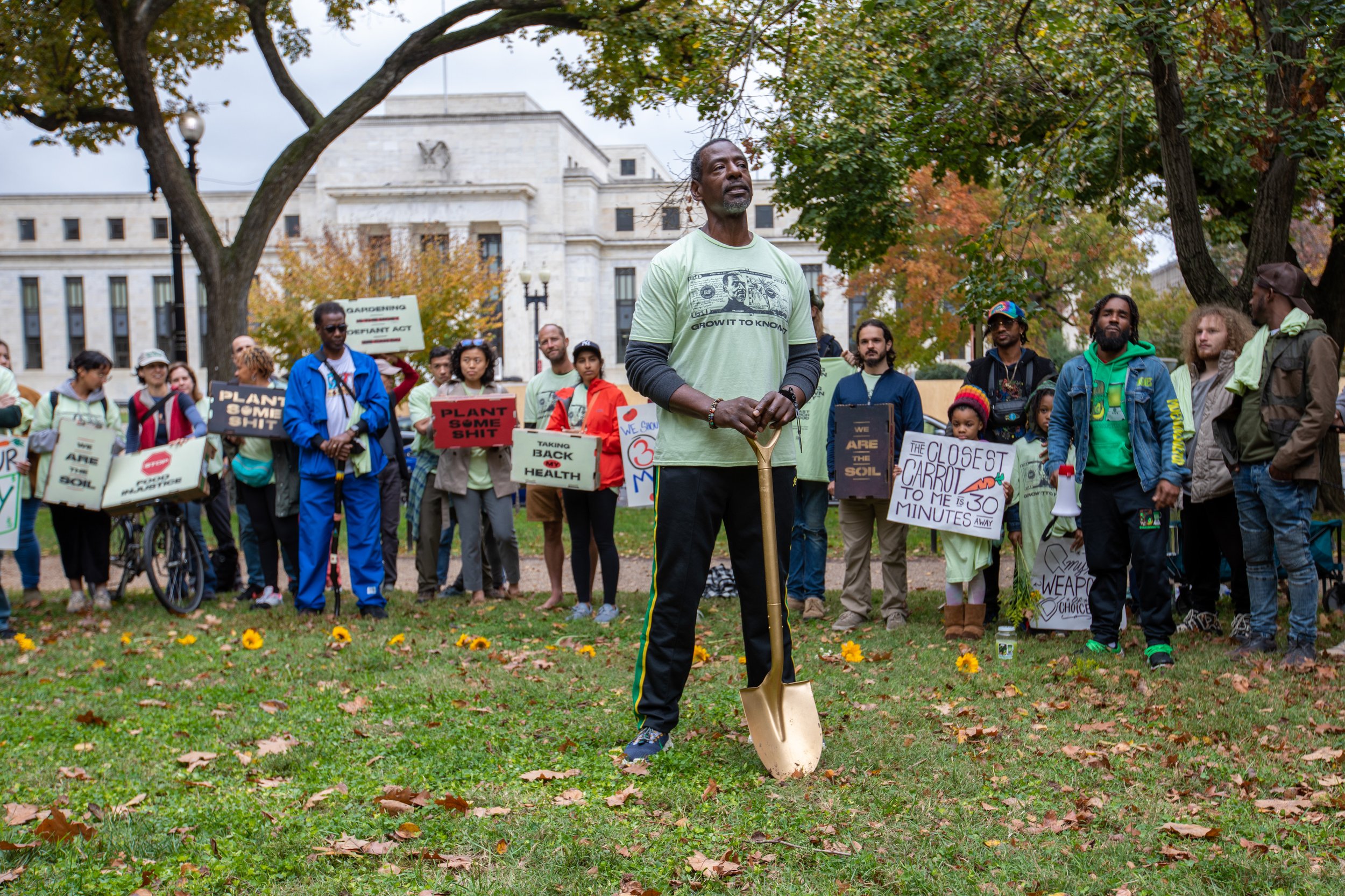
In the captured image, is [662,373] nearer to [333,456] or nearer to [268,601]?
[333,456]

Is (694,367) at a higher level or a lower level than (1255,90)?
lower

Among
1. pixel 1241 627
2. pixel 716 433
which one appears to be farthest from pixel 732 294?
pixel 1241 627

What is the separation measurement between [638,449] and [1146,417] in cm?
421

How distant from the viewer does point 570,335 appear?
2579 inches

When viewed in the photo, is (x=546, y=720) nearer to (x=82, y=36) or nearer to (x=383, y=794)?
(x=383, y=794)

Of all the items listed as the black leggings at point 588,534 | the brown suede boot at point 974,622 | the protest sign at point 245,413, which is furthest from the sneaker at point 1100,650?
the protest sign at point 245,413

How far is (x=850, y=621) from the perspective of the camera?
8562 mm

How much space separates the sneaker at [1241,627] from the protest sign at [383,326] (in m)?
6.83

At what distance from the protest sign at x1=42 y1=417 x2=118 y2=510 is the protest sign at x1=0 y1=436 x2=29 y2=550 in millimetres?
658

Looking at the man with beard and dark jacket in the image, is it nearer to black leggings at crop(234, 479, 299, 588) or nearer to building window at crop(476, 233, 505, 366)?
black leggings at crop(234, 479, 299, 588)

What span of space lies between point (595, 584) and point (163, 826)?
26.4 feet

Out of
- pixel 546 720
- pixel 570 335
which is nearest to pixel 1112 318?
pixel 546 720

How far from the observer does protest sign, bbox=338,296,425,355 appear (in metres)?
10.4

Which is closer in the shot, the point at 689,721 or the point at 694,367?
the point at 694,367
